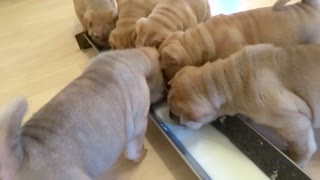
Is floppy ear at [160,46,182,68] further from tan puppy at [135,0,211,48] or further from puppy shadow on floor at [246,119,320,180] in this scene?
puppy shadow on floor at [246,119,320,180]

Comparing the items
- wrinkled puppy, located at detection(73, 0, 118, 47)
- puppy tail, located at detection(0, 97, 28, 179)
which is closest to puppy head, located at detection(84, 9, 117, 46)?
wrinkled puppy, located at detection(73, 0, 118, 47)

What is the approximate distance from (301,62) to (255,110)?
0.18 m

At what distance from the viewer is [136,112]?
1.02m

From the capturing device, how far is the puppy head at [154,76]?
117 cm

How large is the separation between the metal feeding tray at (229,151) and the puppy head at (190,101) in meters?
0.06

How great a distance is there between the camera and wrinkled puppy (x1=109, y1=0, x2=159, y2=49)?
1345mm

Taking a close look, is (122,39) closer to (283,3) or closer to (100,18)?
(100,18)

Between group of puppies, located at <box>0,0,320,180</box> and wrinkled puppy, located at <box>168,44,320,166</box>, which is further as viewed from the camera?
wrinkled puppy, located at <box>168,44,320,166</box>

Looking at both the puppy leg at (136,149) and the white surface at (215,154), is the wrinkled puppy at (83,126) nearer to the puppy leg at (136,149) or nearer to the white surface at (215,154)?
the puppy leg at (136,149)

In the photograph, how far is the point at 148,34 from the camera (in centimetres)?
127

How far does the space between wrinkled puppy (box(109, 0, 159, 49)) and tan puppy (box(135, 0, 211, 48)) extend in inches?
2.5

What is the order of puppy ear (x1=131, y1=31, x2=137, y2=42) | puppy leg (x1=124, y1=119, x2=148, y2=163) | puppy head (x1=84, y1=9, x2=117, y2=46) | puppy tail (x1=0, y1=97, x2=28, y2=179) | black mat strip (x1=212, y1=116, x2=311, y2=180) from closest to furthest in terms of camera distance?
puppy tail (x1=0, y1=97, x2=28, y2=179) < black mat strip (x1=212, y1=116, x2=311, y2=180) < puppy leg (x1=124, y1=119, x2=148, y2=163) < puppy ear (x1=131, y1=31, x2=137, y2=42) < puppy head (x1=84, y1=9, x2=117, y2=46)

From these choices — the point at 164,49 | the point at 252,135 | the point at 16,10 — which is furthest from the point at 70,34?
the point at 252,135

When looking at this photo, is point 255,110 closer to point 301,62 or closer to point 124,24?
point 301,62
